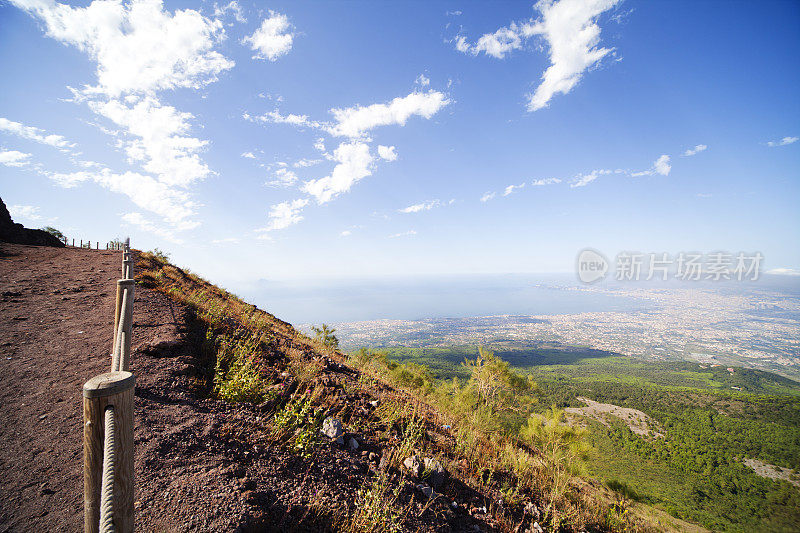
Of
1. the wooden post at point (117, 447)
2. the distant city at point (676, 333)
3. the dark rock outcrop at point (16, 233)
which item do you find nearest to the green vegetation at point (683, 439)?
the wooden post at point (117, 447)

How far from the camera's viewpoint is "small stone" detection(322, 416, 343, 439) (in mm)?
4414

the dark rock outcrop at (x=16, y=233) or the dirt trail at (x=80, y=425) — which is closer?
the dirt trail at (x=80, y=425)

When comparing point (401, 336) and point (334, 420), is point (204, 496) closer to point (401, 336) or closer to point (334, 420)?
point (334, 420)

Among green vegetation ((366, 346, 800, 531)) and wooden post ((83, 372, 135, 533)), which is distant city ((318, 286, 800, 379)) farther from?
wooden post ((83, 372, 135, 533))

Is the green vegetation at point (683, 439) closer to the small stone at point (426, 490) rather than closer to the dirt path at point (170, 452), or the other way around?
the small stone at point (426, 490)

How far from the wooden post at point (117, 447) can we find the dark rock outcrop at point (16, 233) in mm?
29155

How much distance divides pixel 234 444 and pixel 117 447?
8.47 feet

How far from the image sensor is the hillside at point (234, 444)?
268cm

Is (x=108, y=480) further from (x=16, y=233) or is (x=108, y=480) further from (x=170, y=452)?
(x=16, y=233)

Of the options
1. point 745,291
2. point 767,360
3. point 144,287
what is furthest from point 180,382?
point 745,291

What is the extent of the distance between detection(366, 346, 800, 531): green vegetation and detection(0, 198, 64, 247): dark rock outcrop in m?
26.3

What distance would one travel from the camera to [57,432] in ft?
10.5

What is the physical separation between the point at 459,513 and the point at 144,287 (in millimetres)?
10664

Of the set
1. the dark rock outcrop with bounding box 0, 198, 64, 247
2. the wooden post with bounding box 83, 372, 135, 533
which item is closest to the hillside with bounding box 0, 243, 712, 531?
the wooden post with bounding box 83, 372, 135, 533
